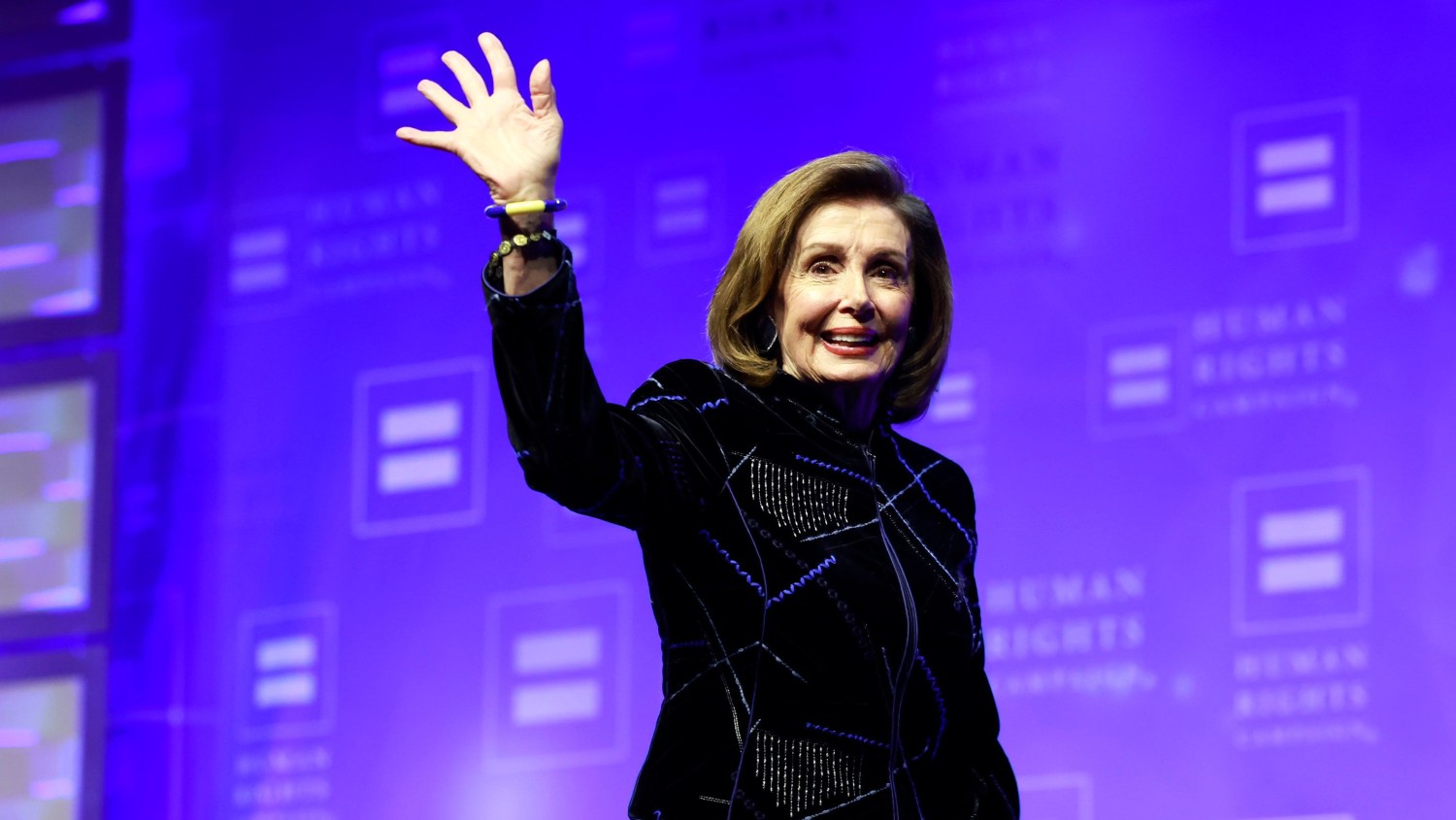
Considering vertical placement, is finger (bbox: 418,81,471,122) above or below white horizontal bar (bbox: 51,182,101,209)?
below

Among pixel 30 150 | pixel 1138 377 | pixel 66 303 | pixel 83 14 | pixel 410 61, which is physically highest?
pixel 83 14

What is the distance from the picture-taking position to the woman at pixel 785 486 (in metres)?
1.35

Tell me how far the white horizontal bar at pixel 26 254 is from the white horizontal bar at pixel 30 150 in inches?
8.5

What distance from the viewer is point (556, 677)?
344 cm

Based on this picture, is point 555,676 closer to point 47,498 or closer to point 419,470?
point 419,470

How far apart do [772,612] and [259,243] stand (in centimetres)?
279

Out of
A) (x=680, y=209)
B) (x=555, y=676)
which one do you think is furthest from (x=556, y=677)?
(x=680, y=209)

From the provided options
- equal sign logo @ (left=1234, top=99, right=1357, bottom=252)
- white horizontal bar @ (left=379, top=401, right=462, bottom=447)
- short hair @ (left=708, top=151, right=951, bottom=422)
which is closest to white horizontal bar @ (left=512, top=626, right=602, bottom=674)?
white horizontal bar @ (left=379, top=401, right=462, bottom=447)

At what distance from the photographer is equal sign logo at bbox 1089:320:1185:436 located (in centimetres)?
301

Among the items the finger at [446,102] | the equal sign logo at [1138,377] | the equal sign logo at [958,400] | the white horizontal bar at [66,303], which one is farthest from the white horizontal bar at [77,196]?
the finger at [446,102]

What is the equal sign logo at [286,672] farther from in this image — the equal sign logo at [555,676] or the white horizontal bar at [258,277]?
the white horizontal bar at [258,277]

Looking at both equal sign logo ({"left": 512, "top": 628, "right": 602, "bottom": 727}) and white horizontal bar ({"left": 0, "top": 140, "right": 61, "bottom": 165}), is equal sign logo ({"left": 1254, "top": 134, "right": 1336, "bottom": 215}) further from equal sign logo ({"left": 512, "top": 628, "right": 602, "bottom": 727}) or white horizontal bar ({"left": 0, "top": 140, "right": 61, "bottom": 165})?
white horizontal bar ({"left": 0, "top": 140, "right": 61, "bottom": 165})

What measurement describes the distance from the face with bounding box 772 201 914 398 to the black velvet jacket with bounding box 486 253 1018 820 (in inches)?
2.4

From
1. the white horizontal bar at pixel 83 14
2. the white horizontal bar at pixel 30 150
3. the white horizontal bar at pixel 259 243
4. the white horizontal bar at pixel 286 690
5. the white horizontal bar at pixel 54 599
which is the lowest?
the white horizontal bar at pixel 286 690
